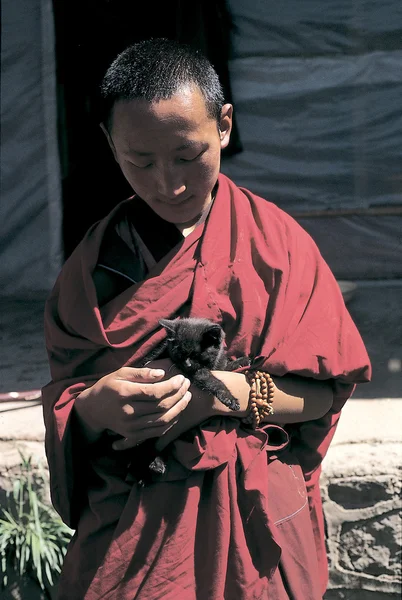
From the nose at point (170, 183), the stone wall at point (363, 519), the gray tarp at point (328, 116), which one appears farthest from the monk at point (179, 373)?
the gray tarp at point (328, 116)

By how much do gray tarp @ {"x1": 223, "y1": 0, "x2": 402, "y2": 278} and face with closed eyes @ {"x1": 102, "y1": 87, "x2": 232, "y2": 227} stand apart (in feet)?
13.4

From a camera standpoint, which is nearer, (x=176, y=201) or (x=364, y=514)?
(x=176, y=201)

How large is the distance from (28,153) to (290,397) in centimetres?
455

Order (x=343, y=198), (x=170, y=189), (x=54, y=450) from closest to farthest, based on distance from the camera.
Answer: (x=170, y=189)
(x=54, y=450)
(x=343, y=198)

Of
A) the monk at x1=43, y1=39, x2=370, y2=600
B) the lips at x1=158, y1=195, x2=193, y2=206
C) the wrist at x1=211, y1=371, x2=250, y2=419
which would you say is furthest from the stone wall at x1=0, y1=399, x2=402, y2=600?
the lips at x1=158, y1=195, x2=193, y2=206

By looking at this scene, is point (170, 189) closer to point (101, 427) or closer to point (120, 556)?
point (101, 427)

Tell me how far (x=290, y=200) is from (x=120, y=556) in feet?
14.7

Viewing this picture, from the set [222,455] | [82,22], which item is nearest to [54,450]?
[222,455]

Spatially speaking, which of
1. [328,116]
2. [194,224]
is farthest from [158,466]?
[328,116]

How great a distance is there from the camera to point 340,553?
300cm

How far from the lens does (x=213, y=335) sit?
173 centimetres

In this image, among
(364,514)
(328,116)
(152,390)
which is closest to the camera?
(152,390)

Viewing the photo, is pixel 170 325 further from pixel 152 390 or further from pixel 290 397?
pixel 290 397

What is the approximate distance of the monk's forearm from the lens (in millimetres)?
1765
